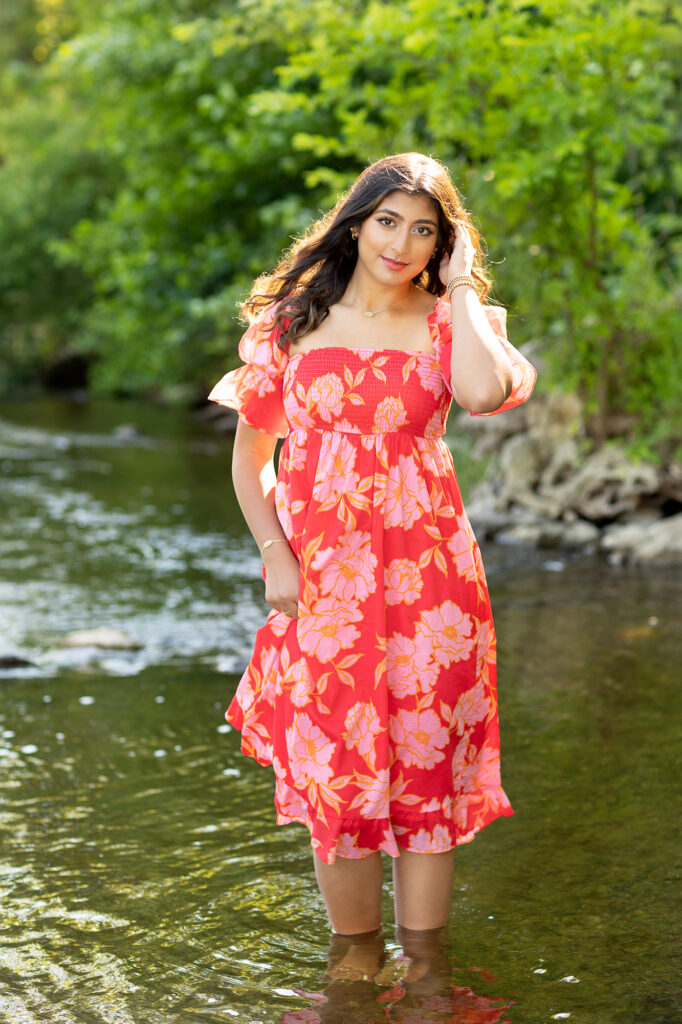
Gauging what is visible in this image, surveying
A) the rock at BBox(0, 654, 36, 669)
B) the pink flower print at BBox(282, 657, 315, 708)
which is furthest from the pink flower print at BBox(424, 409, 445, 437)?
the rock at BBox(0, 654, 36, 669)

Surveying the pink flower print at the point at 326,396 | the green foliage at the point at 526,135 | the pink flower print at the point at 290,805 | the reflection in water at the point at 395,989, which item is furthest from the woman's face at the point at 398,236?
the green foliage at the point at 526,135

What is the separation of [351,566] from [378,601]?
10 cm

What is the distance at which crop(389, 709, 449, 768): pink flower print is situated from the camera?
108 inches

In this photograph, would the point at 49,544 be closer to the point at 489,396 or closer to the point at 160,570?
the point at 160,570

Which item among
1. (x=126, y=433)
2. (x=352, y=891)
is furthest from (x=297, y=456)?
(x=126, y=433)

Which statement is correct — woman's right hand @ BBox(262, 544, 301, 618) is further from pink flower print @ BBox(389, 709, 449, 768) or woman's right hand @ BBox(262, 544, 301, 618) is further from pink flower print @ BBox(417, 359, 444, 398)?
pink flower print @ BBox(417, 359, 444, 398)

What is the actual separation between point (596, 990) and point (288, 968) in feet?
2.45

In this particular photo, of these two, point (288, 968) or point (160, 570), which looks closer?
point (288, 968)

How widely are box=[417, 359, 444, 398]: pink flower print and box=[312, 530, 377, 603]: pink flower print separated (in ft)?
1.15

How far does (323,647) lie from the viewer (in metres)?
2.74

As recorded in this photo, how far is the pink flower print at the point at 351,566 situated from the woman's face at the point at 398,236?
0.59 metres

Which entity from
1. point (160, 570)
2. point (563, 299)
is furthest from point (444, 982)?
point (563, 299)

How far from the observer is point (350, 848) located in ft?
9.11

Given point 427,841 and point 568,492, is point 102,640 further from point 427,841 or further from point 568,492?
point 568,492
